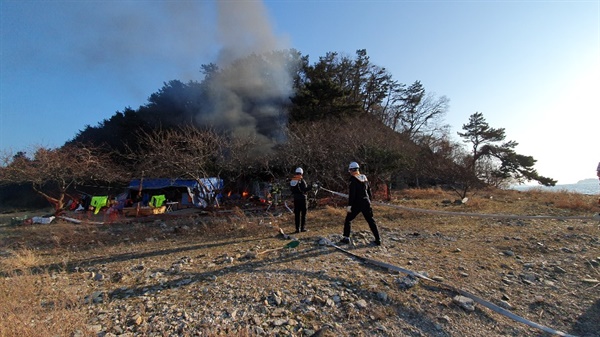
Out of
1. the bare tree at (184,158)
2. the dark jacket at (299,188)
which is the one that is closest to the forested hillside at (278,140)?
the bare tree at (184,158)

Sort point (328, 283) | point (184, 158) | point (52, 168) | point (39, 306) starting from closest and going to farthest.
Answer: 1. point (39, 306)
2. point (328, 283)
3. point (184, 158)
4. point (52, 168)

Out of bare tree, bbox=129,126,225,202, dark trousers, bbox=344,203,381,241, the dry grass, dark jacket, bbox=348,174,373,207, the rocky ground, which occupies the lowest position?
the dry grass

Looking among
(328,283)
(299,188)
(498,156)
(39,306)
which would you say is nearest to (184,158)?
(299,188)

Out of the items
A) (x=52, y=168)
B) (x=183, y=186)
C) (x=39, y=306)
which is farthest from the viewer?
(x=183, y=186)

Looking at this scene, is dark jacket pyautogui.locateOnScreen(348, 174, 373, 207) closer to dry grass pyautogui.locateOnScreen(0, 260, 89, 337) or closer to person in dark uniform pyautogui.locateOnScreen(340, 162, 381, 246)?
person in dark uniform pyautogui.locateOnScreen(340, 162, 381, 246)

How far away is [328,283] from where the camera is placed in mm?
3744

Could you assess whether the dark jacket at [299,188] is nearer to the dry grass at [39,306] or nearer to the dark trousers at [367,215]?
the dark trousers at [367,215]

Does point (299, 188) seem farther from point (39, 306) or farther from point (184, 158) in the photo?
point (184, 158)

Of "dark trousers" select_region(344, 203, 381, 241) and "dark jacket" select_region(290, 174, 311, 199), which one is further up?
"dark jacket" select_region(290, 174, 311, 199)

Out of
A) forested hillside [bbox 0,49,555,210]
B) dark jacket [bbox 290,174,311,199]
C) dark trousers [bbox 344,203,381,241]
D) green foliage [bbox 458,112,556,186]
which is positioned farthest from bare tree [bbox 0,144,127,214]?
green foliage [bbox 458,112,556,186]

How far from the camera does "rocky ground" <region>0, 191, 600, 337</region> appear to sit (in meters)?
2.96

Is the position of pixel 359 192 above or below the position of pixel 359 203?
above

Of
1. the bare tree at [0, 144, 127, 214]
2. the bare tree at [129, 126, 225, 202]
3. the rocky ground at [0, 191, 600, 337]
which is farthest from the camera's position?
the bare tree at [0, 144, 127, 214]

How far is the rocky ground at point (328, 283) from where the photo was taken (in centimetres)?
296
